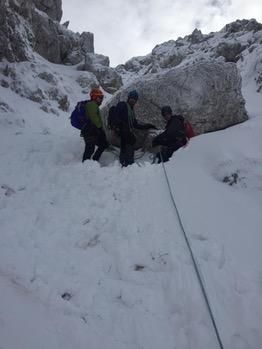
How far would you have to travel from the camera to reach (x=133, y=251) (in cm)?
577

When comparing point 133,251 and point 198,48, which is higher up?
point 198,48

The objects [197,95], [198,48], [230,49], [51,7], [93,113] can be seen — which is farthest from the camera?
[198,48]

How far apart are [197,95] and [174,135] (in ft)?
6.56

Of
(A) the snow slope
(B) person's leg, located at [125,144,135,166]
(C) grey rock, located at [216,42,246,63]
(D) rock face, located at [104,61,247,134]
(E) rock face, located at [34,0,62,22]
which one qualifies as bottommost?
(A) the snow slope

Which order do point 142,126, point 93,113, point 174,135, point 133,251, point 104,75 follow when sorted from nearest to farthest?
point 133,251 → point 174,135 → point 93,113 → point 142,126 → point 104,75

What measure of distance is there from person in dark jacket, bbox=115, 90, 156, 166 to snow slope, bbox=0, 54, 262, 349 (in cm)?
47

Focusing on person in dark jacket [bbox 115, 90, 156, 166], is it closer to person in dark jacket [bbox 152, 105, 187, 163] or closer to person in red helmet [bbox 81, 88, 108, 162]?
person in red helmet [bbox 81, 88, 108, 162]

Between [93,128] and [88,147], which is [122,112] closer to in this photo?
[93,128]

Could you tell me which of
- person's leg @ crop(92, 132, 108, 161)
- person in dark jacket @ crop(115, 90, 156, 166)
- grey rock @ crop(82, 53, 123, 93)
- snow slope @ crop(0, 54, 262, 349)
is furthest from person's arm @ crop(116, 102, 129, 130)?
grey rock @ crop(82, 53, 123, 93)

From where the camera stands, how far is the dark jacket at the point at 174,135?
386 inches

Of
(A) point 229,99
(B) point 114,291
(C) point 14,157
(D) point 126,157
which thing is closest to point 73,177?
(D) point 126,157

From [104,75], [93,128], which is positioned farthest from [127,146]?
[104,75]

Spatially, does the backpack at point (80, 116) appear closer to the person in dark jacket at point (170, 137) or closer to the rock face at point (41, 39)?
the person in dark jacket at point (170, 137)

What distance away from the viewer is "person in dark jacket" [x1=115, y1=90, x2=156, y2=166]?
1005 centimetres
